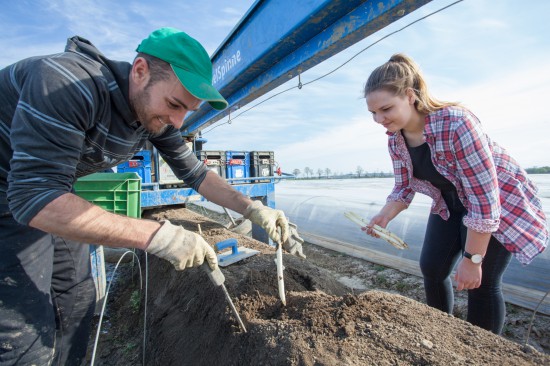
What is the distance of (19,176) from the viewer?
1128mm

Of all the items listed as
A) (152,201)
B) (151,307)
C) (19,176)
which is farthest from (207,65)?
(152,201)

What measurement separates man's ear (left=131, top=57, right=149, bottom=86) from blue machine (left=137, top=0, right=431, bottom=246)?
1.19 meters

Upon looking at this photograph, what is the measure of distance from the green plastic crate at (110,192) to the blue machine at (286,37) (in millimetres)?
1554

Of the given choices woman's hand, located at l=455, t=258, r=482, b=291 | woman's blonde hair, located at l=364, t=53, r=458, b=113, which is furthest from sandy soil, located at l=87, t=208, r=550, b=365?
woman's blonde hair, located at l=364, t=53, r=458, b=113

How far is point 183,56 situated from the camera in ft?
4.34

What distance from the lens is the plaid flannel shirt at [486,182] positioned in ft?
4.64

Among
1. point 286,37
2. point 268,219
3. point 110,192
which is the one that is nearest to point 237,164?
point 110,192

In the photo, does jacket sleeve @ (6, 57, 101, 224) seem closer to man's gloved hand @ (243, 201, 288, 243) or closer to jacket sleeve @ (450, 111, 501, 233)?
man's gloved hand @ (243, 201, 288, 243)

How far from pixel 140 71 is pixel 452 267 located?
2.08 m

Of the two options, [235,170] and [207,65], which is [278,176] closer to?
[235,170]

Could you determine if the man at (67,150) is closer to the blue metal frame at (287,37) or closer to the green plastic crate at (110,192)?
the blue metal frame at (287,37)

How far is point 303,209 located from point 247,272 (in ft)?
15.4

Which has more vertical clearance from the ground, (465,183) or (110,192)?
(465,183)

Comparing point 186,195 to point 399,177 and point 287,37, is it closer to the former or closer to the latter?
point 287,37
